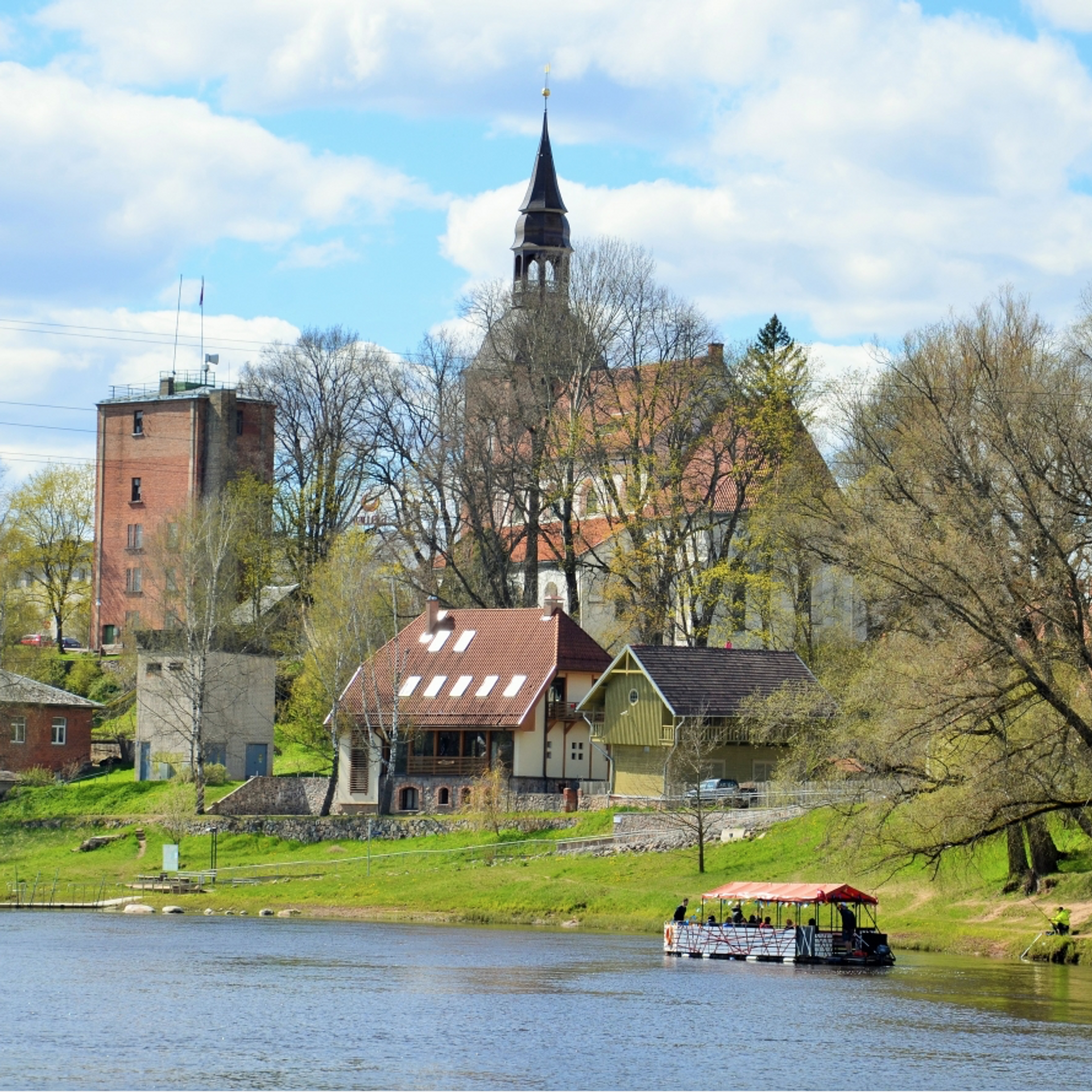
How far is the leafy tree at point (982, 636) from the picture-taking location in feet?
144

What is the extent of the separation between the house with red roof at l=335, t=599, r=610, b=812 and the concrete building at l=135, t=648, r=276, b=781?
7.56 metres

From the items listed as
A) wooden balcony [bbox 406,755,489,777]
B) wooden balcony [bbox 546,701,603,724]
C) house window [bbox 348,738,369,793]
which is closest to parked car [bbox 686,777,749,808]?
wooden balcony [bbox 546,701,603,724]

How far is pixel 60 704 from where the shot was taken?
277ft

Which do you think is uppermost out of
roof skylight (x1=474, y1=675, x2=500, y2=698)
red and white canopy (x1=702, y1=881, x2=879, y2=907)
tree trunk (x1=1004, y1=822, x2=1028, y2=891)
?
roof skylight (x1=474, y1=675, x2=500, y2=698)

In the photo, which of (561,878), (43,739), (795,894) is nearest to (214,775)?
→ (43,739)

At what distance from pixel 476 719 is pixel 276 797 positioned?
895 cm

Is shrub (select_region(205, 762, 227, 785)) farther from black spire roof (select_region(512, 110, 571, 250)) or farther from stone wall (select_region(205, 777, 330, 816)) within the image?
black spire roof (select_region(512, 110, 571, 250))

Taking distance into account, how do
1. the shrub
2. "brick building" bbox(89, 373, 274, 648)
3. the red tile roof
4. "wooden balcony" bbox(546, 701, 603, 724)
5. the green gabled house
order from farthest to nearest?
"brick building" bbox(89, 373, 274, 648)
the shrub
"wooden balcony" bbox(546, 701, 603, 724)
the red tile roof
the green gabled house

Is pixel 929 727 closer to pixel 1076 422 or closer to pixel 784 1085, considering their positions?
pixel 1076 422

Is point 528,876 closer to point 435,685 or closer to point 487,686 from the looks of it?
point 487,686

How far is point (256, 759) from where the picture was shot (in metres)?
84.3

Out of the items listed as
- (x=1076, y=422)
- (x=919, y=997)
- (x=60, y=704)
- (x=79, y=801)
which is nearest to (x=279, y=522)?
(x=60, y=704)

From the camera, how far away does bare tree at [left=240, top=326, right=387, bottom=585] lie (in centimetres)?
9488

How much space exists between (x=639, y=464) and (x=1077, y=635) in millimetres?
32980
